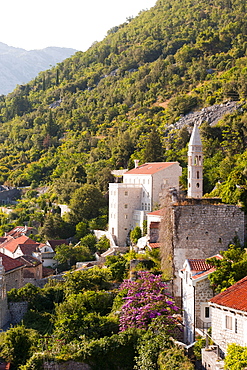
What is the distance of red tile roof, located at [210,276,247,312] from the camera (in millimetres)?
19641

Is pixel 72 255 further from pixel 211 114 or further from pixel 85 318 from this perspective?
pixel 211 114

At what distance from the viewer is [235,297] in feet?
66.8

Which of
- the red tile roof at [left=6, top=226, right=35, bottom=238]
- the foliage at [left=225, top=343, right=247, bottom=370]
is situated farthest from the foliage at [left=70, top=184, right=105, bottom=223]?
the foliage at [left=225, top=343, right=247, bottom=370]

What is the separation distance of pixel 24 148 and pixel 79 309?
8671 cm

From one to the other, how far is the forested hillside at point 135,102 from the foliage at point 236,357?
13206 millimetres

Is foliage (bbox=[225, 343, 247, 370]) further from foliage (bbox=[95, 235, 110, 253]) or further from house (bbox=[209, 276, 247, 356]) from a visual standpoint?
foliage (bbox=[95, 235, 110, 253])

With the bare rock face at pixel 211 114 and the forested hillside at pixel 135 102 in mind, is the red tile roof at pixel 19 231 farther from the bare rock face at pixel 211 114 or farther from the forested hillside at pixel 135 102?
the bare rock face at pixel 211 114

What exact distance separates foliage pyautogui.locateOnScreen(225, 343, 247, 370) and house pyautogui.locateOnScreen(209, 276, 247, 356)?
740 mm

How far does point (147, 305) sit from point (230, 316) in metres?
5.95

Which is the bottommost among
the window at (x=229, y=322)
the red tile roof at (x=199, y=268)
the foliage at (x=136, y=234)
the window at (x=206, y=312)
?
the window at (x=206, y=312)

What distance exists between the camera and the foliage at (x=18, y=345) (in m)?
24.8

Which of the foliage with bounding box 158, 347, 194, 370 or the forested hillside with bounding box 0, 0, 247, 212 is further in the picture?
the forested hillside with bounding box 0, 0, 247, 212

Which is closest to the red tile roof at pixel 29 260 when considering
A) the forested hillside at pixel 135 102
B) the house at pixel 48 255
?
the house at pixel 48 255

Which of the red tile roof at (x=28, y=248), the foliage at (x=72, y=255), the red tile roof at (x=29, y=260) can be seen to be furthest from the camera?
the red tile roof at (x=28, y=248)
